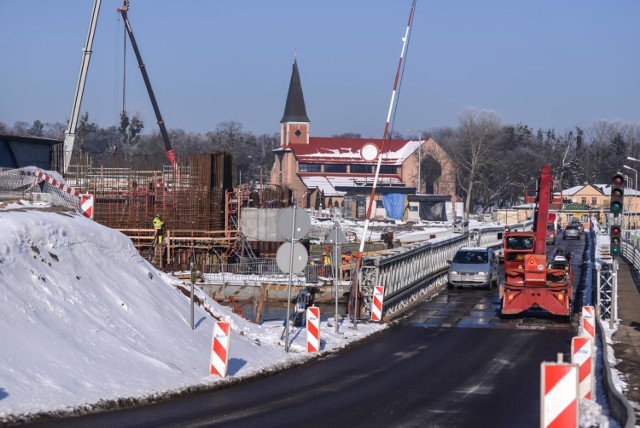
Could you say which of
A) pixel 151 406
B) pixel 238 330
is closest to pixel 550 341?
pixel 238 330

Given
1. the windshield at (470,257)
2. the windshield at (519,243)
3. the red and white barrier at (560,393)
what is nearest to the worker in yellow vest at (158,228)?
the windshield at (470,257)

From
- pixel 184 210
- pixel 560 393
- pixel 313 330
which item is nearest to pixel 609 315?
pixel 313 330

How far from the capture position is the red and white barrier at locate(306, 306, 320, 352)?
67.7 ft

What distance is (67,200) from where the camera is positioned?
1219 inches

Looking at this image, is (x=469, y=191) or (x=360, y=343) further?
(x=469, y=191)

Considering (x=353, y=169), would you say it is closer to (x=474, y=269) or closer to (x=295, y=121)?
(x=295, y=121)

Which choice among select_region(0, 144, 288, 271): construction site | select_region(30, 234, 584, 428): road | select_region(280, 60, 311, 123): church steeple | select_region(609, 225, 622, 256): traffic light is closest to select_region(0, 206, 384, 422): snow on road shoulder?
select_region(30, 234, 584, 428): road

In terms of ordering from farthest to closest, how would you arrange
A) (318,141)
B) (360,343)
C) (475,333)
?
(318,141) < (475,333) < (360,343)

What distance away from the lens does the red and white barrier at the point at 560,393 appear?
32.1ft

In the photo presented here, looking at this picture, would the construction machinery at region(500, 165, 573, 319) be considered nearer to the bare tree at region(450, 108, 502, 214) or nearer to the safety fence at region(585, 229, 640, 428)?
the safety fence at region(585, 229, 640, 428)

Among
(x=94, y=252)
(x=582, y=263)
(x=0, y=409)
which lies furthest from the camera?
(x=582, y=263)

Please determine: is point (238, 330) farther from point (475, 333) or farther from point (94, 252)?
point (475, 333)

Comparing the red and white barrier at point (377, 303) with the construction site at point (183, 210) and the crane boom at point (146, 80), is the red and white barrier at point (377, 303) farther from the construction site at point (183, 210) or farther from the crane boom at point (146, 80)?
the crane boom at point (146, 80)

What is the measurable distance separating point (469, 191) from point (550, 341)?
294ft
